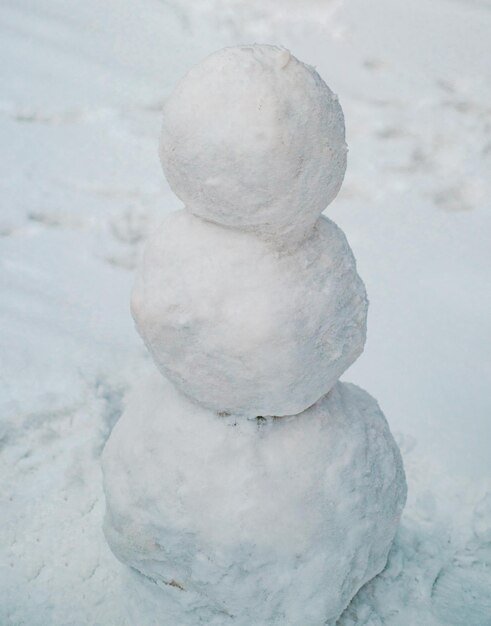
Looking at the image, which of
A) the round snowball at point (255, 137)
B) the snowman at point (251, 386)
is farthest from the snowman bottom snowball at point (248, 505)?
the round snowball at point (255, 137)

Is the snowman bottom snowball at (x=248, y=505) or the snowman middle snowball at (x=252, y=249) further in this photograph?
the snowman bottom snowball at (x=248, y=505)

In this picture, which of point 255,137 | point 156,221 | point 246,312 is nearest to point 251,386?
point 246,312

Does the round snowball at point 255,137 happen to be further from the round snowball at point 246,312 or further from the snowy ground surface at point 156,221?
the snowy ground surface at point 156,221

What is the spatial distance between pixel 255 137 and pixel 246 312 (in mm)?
291

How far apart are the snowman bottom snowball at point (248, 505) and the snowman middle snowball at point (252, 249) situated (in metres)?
0.09

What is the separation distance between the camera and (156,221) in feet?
10.1

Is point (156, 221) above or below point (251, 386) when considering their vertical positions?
below

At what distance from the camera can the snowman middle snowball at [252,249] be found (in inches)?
49.3

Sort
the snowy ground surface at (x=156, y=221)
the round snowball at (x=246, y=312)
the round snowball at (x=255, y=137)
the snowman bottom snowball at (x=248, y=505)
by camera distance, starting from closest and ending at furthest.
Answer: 1. the round snowball at (x=255, y=137)
2. the round snowball at (x=246, y=312)
3. the snowman bottom snowball at (x=248, y=505)
4. the snowy ground surface at (x=156, y=221)

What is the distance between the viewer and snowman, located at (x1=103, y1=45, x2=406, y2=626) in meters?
1.27

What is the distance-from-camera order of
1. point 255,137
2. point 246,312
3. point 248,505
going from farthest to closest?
point 248,505, point 246,312, point 255,137

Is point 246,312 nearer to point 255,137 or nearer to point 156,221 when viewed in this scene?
point 255,137

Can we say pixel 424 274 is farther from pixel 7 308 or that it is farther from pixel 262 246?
pixel 262 246

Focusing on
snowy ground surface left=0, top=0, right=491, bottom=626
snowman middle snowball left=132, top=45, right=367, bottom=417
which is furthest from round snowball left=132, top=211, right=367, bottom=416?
snowy ground surface left=0, top=0, right=491, bottom=626
